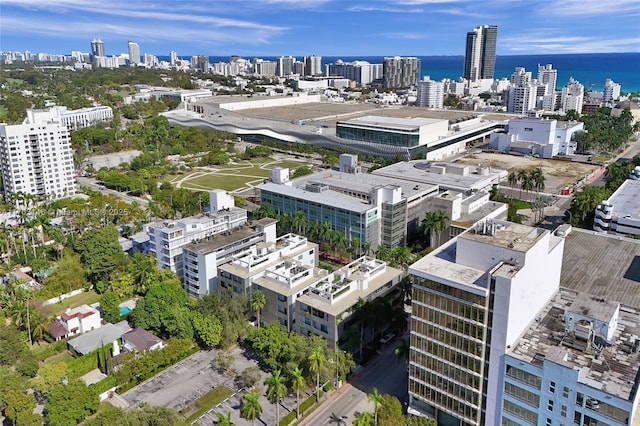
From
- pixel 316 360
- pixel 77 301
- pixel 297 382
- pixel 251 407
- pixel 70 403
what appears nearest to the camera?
pixel 251 407

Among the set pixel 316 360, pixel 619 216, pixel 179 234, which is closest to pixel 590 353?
pixel 316 360

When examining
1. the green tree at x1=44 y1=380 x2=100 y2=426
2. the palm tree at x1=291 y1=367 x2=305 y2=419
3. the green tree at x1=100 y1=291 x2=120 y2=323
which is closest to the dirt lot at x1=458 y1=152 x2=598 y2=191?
the palm tree at x1=291 y1=367 x2=305 y2=419

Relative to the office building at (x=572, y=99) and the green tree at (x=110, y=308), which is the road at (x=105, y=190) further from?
the office building at (x=572, y=99)

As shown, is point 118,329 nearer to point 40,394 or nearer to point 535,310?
point 40,394

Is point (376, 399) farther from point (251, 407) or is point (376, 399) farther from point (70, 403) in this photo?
point (70, 403)

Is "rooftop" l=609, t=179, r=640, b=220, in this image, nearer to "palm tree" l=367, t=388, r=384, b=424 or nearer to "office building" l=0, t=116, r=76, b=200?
"palm tree" l=367, t=388, r=384, b=424
